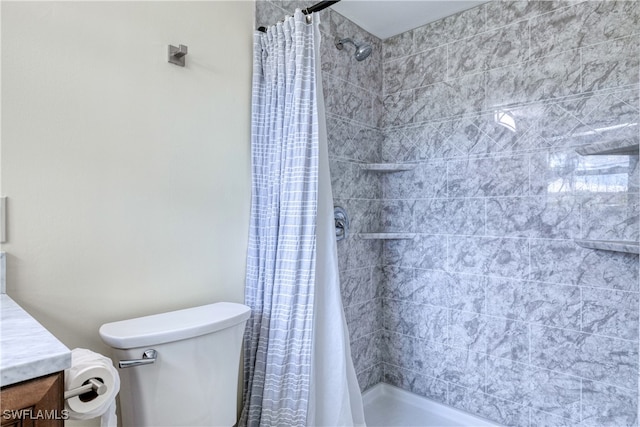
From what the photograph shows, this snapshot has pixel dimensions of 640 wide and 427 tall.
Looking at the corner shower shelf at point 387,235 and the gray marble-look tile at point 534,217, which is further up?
the gray marble-look tile at point 534,217

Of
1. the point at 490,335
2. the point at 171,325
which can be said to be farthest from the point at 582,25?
the point at 171,325

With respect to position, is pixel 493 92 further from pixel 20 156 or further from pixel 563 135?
pixel 20 156

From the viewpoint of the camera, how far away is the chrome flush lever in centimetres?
110

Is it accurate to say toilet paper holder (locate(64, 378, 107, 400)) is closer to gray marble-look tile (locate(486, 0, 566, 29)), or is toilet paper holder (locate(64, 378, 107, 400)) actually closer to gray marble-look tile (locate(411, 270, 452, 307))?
gray marble-look tile (locate(411, 270, 452, 307))

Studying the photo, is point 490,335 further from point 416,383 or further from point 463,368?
point 416,383

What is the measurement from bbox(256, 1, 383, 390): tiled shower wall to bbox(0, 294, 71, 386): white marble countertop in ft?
5.29

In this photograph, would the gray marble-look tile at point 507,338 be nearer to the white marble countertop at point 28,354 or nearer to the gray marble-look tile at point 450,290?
the gray marble-look tile at point 450,290

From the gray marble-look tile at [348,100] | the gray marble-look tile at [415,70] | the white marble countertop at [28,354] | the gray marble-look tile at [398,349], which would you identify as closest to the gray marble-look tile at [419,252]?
the gray marble-look tile at [398,349]

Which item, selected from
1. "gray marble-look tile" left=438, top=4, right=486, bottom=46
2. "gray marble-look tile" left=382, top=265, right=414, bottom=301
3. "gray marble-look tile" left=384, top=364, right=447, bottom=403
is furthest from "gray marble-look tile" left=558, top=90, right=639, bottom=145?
"gray marble-look tile" left=384, top=364, right=447, bottom=403

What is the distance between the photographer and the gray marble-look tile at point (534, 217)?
1810 mm

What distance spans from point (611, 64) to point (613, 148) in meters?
0.46

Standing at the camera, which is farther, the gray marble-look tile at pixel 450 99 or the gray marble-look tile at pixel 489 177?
the gray marble-look tile at pixel 450 99

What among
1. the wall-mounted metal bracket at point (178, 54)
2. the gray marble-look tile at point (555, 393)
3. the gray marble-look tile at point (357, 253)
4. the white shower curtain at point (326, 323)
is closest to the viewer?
the wall-mounted metal bracket at point (178, 54)

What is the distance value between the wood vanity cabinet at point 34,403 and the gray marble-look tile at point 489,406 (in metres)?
2.13
